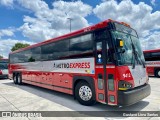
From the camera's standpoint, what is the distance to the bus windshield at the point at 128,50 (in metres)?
5.27

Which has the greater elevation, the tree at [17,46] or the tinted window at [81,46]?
the tree at [17,46]

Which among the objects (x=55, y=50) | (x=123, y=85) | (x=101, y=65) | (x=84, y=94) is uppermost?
(x=55, y=50)

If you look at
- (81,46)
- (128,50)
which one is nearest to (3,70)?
(81,46)

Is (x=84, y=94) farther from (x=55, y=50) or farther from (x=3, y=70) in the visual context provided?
(x=3, y=70)

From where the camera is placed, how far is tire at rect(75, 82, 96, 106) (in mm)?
6116

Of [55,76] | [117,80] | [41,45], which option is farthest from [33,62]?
[117,80]

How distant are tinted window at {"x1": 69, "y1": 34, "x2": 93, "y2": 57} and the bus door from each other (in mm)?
380

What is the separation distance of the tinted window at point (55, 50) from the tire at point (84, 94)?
1676 millimetres

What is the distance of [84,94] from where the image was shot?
632 cm

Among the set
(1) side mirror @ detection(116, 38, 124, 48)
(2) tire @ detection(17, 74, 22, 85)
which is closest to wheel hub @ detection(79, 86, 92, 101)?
(1) side mirror @ detection(116, 38, 124, 48)

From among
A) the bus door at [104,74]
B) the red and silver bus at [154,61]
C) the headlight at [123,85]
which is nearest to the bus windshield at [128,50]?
the bus door at [104,74]

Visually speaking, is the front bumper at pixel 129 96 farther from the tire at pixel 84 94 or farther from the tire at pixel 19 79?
the tire at pixel 19 79

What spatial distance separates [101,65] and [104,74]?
335mm

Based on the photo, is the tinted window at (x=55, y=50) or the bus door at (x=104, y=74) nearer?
the bus door at (x=104, y=74)
